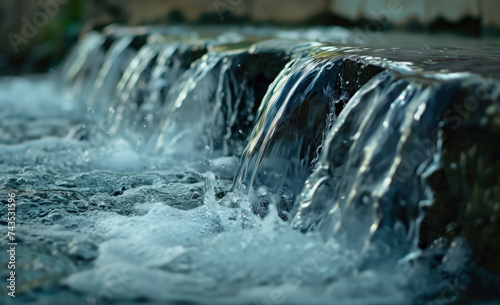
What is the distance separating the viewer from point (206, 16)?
6410 millimetres

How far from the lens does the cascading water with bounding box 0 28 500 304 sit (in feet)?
5.72

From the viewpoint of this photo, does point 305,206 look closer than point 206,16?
Yes

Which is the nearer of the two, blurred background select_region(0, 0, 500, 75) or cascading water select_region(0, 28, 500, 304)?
cascading water select_region(0, 28, 500, 304)

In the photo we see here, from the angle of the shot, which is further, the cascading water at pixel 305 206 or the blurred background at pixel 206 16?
the blurred background at pixel 206 16

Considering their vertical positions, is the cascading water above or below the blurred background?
below

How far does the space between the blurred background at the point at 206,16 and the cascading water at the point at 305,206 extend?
2103mm

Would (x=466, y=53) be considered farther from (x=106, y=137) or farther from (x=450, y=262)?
(x=106, y=137)

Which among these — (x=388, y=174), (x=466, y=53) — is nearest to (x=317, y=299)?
(x=388, y=174)

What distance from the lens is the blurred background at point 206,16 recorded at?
4.62 metres

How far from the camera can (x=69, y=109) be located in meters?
5.36

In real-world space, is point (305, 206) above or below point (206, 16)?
below

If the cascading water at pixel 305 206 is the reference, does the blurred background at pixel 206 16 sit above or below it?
above

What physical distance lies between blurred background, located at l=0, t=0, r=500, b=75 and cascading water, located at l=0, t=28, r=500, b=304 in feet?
6.90

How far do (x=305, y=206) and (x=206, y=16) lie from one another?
15.2ft
